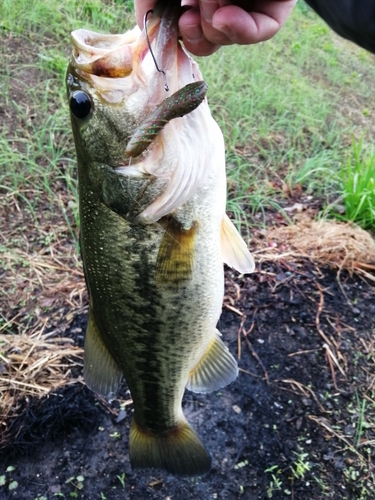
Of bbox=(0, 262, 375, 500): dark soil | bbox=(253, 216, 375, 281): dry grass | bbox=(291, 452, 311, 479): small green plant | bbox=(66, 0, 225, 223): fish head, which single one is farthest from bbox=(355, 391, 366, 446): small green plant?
bbox=(66, 0, 225, 223): fish head

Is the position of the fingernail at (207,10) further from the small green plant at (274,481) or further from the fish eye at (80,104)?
the small green plant at (274,481)

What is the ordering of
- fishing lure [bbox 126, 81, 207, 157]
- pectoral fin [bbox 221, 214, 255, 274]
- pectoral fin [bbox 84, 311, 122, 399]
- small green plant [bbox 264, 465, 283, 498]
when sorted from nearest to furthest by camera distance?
fishing lure [bbox 126, 81, 207, 157] < pectoral fin [bbox 221, 214, 255, 274] < pectoral fin [bbox 84, 311, 122, 399] < small green plant [bbox 264, 465, 283, 498]

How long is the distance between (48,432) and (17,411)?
178mm

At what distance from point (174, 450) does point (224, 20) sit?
55.0 inches

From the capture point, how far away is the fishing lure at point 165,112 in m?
1.07

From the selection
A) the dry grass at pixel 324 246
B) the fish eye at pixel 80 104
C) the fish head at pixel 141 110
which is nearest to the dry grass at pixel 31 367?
the dry grass at pixel 324 246

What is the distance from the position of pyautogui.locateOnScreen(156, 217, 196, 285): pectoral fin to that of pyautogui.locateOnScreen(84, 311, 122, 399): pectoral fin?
1.19 ft

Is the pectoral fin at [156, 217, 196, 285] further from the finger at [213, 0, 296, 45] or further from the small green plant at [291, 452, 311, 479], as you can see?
the small green plant at [291, 452, 311, 479]

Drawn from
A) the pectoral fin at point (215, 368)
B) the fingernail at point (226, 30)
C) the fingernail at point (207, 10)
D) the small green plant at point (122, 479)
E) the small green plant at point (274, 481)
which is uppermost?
the fingernail at point (207, 10)

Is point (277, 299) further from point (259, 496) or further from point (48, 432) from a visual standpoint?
point (48, 432)

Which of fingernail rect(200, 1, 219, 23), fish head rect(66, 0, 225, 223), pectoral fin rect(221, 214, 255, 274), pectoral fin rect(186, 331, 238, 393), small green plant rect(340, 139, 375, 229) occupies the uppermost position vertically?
fingernail rect(200, 1, 219, 23)

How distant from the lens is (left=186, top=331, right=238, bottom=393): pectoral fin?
1.67m

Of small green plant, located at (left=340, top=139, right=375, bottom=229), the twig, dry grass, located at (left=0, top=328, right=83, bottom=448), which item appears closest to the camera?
dry grass, located at (left=0, top=328, right=83, bottom=448)

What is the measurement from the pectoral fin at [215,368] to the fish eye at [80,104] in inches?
32.8
